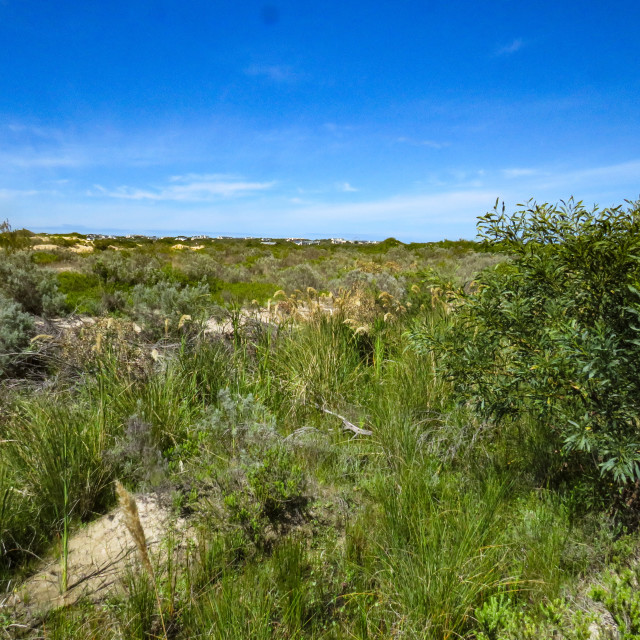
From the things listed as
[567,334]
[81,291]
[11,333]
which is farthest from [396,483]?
[81,291]

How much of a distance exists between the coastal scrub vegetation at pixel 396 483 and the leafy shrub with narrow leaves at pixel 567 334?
14 mm

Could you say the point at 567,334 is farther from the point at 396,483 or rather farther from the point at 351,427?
the point at 351,427

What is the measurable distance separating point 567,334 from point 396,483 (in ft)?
5.37

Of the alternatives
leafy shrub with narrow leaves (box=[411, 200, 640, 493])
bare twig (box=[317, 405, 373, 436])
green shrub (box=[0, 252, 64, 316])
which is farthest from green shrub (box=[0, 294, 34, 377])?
leafy shrub with narrow leaves (box=[411, 200, 640, 493])

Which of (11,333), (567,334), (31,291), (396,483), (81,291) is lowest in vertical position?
(396,483)

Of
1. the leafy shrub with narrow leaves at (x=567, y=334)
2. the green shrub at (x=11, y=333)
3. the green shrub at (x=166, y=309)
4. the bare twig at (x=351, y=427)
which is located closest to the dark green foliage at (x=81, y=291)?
the green shrub at (x=166, y=309)

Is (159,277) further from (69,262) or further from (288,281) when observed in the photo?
(69,262)

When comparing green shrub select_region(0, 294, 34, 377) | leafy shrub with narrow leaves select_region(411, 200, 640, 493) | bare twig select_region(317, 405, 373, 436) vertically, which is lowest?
bare twig select_region(317, 405, 373, 436)

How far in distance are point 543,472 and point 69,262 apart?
19.7 m

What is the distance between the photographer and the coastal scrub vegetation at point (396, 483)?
6.51 ft

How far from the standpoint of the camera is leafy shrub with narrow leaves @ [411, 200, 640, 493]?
2.00m

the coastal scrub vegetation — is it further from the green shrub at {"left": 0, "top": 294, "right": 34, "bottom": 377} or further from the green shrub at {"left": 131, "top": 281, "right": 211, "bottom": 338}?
the green shrub at {"left": 131, "top": 281, "right": 211, "bottom": 338}

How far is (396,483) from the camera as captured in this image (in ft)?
9.84

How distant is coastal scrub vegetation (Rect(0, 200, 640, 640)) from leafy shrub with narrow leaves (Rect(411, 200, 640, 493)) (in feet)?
0.05
